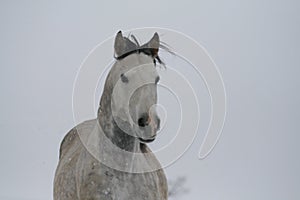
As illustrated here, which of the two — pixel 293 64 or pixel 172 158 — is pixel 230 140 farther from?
pixel 172 158

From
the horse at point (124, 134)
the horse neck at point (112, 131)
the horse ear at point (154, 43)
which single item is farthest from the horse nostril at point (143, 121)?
the horse ear at point (154, 43)

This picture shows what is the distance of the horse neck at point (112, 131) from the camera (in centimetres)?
290

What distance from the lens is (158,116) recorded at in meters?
2.63

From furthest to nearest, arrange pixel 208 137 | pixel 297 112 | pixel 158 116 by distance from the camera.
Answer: pixel 297 112, pixel 208 137, pixel 158 116

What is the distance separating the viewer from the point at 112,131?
2.92 meters

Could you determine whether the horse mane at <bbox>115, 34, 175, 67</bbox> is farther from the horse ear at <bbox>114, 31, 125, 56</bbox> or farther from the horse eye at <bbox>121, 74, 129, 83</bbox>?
the horse eye at <bbox>121, 74, 129, 83</bbox>

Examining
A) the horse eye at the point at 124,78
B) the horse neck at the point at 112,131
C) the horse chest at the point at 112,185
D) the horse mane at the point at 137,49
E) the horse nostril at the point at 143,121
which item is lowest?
the horse chest at the point at 112,185

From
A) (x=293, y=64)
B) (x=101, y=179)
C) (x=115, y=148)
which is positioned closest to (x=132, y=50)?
(x=115, y=148)

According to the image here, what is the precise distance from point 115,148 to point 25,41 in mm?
22234

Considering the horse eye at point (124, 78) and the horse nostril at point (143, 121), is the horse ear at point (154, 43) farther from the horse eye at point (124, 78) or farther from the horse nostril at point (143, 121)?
the horse nostril at point (143, 121)

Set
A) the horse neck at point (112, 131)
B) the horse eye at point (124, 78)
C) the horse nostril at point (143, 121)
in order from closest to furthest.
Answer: the horse nostril at point (143, 121) → the horse eye at point (124, 78) → the horse neck at point (112, 131)

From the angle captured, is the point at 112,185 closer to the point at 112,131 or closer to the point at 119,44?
the point at 112,131

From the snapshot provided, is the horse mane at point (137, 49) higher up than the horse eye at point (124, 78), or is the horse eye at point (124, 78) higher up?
the horse mane at point (137, 49)

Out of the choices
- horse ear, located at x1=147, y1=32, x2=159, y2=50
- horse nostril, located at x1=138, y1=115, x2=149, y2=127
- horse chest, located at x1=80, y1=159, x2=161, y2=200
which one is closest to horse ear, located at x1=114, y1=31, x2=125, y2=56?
horse ear, located at x1=147, y1=32, x2=159, y2=50
